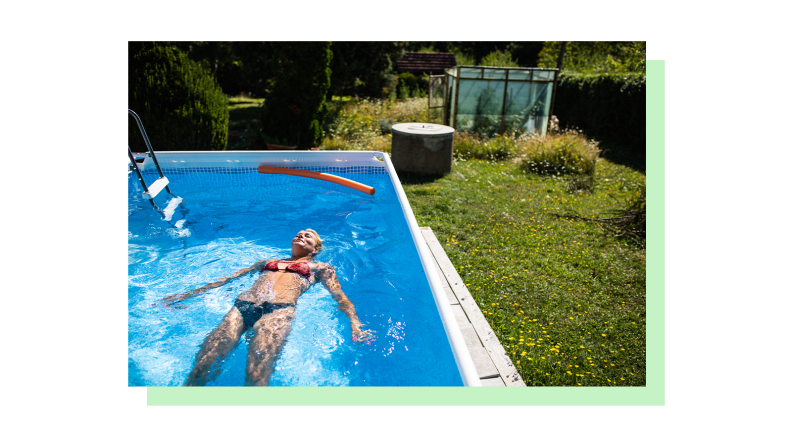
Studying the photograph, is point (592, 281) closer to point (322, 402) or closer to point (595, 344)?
point (595, 344)

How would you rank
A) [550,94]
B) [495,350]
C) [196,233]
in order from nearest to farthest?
[495,350] < [196,233] < [550,94]

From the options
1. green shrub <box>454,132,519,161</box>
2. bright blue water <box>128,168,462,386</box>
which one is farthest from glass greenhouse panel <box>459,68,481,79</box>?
bright blue water <box>128,168,462,386</box>

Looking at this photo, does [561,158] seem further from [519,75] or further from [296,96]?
[296,96]

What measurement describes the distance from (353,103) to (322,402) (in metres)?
13.0

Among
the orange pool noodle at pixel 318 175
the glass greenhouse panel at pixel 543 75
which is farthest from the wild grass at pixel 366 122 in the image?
the glass greenhouse panel at pixel 543 75

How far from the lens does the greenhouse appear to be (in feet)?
37.4

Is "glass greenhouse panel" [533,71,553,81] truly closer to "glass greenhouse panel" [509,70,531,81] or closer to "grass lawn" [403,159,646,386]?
"glass greenhouse panel" [509,70,531,81]

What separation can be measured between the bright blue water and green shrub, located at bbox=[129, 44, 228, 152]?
1475 mm

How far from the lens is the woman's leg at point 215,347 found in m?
3.05

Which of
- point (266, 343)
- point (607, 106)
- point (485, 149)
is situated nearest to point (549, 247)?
point (266, 343)

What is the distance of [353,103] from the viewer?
1409cm

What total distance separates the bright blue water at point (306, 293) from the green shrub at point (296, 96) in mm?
2657
